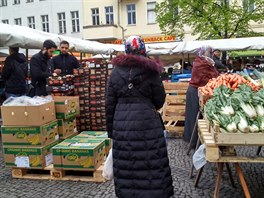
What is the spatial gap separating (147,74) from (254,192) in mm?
2093

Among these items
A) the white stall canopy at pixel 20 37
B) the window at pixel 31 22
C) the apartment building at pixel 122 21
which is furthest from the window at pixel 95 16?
the white stall canopy at pixel 20 37

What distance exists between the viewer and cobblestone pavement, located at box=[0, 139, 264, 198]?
13.4ft

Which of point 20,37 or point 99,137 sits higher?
point 20,37

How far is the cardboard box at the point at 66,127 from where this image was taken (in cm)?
527

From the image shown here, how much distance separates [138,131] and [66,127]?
2653mm

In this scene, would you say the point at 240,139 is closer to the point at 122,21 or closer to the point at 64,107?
the point at 64,107

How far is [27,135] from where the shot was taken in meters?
4.66

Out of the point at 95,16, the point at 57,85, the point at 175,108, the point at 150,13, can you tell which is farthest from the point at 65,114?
the point at 95,16

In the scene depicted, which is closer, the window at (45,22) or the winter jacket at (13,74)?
the winter jacket at (13,74)

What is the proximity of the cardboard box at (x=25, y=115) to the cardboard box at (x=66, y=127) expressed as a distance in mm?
541

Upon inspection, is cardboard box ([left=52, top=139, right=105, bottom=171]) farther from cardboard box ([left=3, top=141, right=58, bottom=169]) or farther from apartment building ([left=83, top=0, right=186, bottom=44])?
apartment building ([left=83, top=0, right=186, bottom=44])

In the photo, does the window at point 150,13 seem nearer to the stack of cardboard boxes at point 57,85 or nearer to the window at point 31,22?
the window at point 31,22

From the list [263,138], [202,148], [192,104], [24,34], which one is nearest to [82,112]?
[24,34]

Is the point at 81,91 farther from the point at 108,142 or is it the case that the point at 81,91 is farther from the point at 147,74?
the point at 147,74
